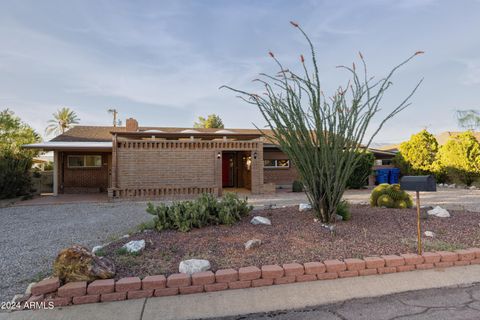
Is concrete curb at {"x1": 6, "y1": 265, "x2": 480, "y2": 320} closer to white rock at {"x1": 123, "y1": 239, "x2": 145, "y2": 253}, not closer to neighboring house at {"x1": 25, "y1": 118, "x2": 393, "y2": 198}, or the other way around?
white rock at {"x1": 123, "y1": 239, "x2": 145, "y2": 253}

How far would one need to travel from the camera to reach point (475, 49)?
10.7m

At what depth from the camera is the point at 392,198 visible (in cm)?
797

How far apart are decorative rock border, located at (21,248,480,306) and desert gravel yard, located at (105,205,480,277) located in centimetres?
28

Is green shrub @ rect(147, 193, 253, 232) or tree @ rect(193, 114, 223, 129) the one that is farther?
tree @ rect(193, 114, 223, 129)

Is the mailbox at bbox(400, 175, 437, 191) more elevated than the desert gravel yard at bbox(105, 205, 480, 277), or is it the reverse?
the mailbox at bbox(400, 175, 437, 191)

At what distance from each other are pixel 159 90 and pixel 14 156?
26.5ft

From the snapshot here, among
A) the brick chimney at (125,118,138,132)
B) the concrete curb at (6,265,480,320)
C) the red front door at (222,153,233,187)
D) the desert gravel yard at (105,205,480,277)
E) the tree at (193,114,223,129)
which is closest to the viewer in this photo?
the concrete curb at (6,265,480,320)

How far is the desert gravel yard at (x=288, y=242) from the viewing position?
4102mm

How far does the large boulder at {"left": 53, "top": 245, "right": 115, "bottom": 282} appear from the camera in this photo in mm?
3371

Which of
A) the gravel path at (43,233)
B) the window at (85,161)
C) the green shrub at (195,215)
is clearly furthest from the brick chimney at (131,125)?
the green shrub at (195,215)

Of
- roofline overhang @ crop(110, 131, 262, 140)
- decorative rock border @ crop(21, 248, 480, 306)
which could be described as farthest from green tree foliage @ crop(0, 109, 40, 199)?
decorative rock border @ crop(21, 248, 480, 306)

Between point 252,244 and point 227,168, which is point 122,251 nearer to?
point 252,244

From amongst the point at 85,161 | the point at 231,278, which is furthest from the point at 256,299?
the point at 85,161

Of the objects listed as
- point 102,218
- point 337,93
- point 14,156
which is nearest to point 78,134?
point 14,156
